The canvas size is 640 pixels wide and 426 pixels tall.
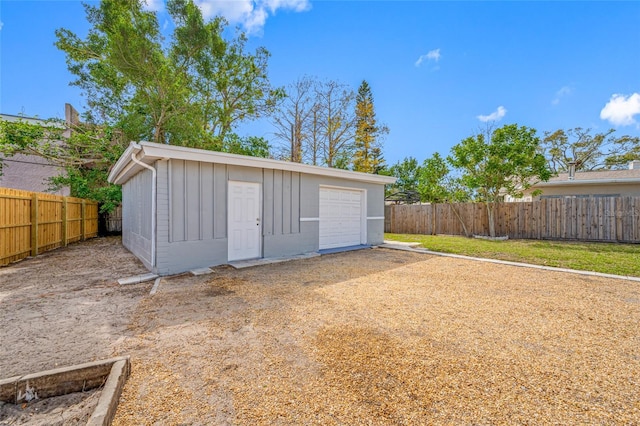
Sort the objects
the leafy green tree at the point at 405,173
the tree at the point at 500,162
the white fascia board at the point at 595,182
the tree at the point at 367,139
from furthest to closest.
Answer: the leafy green tree at the point at 405,173 < the tree at the point at 367,139 < the white fascia board at the point at 595,182 < the tree at the point at 500,162

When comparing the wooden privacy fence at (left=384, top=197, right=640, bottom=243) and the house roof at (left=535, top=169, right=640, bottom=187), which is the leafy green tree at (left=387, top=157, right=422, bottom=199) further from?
the wooden privacy fence at (left=384, top=197, right=640, bottom=243)

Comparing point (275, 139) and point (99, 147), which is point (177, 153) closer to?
point (99, 147)

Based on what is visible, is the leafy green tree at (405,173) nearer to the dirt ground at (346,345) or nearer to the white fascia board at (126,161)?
the dirt ground at (346,345)

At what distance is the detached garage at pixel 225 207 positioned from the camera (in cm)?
539

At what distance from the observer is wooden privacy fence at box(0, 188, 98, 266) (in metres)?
6.36

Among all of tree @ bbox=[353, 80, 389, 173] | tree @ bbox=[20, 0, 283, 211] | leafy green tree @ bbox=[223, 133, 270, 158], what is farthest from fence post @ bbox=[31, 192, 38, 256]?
tree @ bbox=[353, 80, 389, 173]

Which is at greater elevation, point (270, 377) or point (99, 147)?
point (99, 147)

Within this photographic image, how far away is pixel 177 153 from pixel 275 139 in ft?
41.7

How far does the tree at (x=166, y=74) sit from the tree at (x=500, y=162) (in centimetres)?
1093

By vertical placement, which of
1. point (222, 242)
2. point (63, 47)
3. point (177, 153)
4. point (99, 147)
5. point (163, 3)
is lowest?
point (222, 242)

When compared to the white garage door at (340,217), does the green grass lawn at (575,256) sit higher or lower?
lower

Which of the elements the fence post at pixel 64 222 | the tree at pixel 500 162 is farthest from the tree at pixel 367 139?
the fence post at pixel 64 222

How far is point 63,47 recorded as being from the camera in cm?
1209

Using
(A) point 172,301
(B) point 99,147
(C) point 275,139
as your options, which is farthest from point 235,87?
(A) point 172,301
